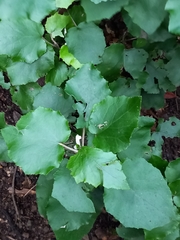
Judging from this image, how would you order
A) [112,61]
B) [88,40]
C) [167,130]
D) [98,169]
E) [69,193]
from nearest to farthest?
[98,169], [69,193], [88,40], [112,61], [167,130]

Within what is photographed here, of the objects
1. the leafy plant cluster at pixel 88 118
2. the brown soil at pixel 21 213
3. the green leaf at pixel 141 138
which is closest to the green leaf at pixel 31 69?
the leafy plant cluster at pixel 88 118

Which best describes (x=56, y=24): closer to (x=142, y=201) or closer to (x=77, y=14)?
(x=77, y=14)

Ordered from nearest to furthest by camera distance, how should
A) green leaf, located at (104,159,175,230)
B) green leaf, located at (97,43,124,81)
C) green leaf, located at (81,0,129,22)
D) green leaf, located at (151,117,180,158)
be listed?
green leaf, located at (104,159,175,230)
green leaf, located at (81,0,129,22)
green leaf, located at (97,43,124,81)
green leaf, located at (151,117,180,158)

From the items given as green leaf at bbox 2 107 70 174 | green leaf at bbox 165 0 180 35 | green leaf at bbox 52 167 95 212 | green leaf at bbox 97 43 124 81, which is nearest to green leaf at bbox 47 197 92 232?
green leaf at bbox 52 167 95 212

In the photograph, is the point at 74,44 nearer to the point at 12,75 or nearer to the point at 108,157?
the point at 12,75

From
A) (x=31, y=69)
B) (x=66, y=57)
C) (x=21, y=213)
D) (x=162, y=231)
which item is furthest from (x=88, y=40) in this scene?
(x=21, y=213)

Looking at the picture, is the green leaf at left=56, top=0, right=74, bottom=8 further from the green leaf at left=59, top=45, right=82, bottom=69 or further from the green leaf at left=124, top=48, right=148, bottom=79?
the green leaf at left=124, top=48, right=148, bottom=79
